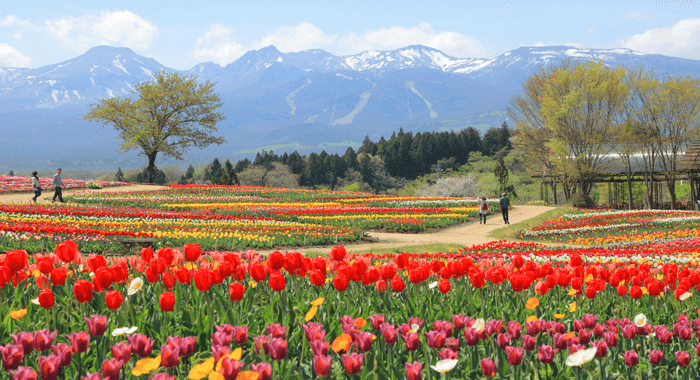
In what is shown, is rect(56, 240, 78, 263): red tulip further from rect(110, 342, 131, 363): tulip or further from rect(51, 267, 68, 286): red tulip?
rect(110, 342, 131, 363): tulip

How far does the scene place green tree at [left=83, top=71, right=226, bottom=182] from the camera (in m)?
47.9

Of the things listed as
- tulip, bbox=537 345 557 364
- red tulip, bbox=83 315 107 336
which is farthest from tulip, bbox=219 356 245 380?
tulip, bbox=537 345 557 364

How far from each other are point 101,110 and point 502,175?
44726mm

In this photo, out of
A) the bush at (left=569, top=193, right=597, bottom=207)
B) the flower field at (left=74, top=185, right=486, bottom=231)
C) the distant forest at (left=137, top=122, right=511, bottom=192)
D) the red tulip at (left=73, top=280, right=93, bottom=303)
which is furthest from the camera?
the distant forest at (left=137, top=122, right=511, bottom=192)

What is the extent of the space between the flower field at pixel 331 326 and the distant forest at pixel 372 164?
75.9 meters

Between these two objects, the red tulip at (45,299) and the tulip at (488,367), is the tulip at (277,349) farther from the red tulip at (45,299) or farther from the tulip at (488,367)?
the red tulip at (45,299)

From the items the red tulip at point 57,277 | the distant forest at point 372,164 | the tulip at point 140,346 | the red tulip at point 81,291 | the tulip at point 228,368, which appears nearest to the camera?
the tulip at point 228,368

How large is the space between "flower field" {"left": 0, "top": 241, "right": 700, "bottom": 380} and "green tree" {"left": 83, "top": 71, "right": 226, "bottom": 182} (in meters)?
46.5

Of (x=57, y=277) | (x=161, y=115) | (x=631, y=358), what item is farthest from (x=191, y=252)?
(x=161, y=115)

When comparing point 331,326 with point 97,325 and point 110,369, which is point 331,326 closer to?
point 97,325

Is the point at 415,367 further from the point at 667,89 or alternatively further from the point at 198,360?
the point at 667,89

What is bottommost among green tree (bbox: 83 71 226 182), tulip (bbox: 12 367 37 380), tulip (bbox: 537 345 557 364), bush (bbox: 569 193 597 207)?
bush (bbox: 569 193 597 207)

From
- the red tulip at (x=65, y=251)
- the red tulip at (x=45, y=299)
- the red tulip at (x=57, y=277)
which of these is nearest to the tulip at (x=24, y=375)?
the red tulip at (x=45, y=299)

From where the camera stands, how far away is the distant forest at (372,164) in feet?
292
